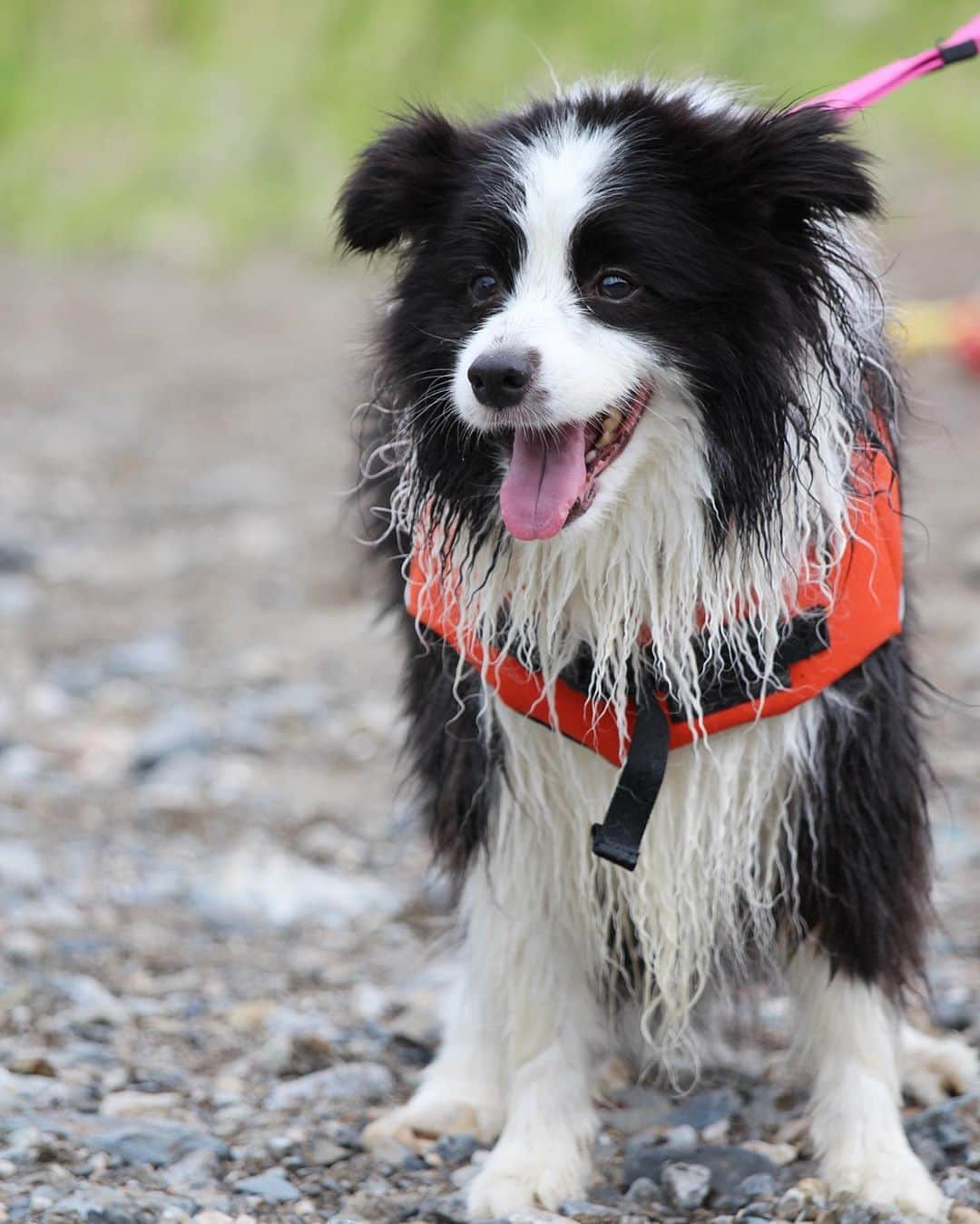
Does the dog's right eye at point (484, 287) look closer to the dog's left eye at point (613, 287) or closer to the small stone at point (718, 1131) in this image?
the dog's left eye at point (613, 287)

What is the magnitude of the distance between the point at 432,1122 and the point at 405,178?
5.59 ft

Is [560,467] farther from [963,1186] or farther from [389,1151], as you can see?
[963,1186]

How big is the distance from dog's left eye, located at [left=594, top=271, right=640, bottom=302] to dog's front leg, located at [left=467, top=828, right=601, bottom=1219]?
3.15 feet

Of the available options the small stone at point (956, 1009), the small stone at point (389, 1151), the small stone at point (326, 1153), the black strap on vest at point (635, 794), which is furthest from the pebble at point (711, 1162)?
the small stone at point (956, 1009)

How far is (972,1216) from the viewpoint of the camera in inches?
112

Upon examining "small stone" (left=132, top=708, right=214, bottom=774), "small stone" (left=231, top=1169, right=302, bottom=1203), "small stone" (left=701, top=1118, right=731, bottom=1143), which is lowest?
"small stone" (left=132, top=708, right=214, bottom=774)

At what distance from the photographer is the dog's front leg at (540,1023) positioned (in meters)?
3.08

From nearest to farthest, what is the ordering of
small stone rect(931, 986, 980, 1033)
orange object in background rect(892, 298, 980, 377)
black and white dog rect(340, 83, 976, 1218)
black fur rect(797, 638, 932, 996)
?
black and white dog rect(340, 83, 976, 1218)
black fur rect(797, 638, 932, 996)
small stone rect(931, 986, 980, 1033)
orange object in background rect(892, 298, 980, 377)

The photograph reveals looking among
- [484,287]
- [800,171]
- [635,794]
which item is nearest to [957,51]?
[800,171]

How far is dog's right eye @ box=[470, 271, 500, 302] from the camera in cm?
279

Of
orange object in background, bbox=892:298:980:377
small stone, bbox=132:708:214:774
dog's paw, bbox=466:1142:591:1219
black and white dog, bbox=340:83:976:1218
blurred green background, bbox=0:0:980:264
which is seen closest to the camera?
black and white dog, bbox=340:83:976:1218

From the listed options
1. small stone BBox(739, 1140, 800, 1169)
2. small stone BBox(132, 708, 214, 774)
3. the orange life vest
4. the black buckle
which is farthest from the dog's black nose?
small stone BBox(132, 708, 214, 774)

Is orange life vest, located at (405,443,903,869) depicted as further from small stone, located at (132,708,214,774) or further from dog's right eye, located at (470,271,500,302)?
small stone, located at (132,708,214,774)

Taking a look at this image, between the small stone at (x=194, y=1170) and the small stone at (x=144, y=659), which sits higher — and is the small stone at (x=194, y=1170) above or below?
above
